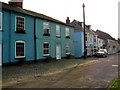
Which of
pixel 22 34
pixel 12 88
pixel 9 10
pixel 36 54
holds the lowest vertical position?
pixel 12 88

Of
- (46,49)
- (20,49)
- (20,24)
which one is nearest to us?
(20,49)

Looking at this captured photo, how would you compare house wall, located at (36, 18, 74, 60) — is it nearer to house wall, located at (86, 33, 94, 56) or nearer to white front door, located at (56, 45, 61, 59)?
white front door, located at (56, 45, 61, 59)

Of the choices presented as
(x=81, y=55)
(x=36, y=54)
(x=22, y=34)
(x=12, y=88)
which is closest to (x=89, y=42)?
(x=81, y=55)

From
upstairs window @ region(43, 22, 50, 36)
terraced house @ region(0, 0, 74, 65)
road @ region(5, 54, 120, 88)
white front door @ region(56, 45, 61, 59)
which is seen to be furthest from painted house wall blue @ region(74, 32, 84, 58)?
road @ region(5, 54, 120, 88)

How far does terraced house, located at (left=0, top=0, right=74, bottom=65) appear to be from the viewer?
45.8 feet

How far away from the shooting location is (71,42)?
26.2 metres

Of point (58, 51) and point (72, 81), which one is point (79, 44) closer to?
point (58, 51)

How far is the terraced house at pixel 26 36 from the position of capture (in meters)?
13.9

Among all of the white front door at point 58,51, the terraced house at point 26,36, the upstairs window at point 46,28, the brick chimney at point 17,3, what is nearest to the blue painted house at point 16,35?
the terraced house at point 26,36

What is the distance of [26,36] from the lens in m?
16.3

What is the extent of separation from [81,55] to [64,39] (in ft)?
28.9

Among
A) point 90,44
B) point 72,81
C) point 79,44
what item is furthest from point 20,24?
point 90,44

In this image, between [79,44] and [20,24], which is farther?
[79,44]

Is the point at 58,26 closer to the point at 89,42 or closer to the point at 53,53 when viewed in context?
the point at 53,53
